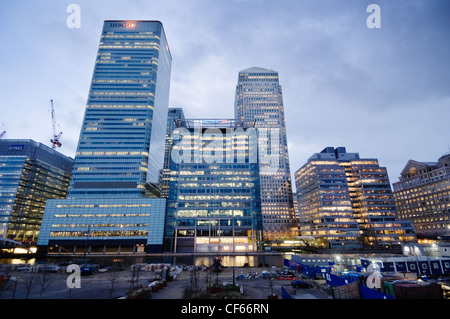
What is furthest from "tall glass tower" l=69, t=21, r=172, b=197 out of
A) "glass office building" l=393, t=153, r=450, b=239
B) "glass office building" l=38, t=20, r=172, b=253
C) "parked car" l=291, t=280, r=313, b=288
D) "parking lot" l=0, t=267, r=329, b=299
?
"glass office building" l=393, t=153, r=450, b=239

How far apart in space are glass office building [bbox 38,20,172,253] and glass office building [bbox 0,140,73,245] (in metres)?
48.6

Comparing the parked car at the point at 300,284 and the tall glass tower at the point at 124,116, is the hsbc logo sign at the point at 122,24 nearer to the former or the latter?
the tall glass tower at the point at 124,116

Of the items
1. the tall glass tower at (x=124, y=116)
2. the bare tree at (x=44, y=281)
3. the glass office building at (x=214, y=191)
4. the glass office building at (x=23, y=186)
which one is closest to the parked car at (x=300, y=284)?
the bare tree at (x=44, y=281)

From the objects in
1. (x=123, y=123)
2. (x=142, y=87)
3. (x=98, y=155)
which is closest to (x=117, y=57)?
(x=142, y=87)

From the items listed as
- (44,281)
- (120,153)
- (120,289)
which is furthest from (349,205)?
(44,281)

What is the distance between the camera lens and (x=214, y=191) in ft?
380

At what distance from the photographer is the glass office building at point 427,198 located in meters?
134

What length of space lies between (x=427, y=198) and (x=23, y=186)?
26772 cm

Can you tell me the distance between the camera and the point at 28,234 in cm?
14375

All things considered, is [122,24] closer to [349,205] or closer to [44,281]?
[44,281]

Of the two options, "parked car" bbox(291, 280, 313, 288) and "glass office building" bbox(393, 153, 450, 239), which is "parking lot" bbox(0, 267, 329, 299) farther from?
"glass office building" bbox(393, 153, 450, 239)

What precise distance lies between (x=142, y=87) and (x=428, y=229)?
204637 mm
